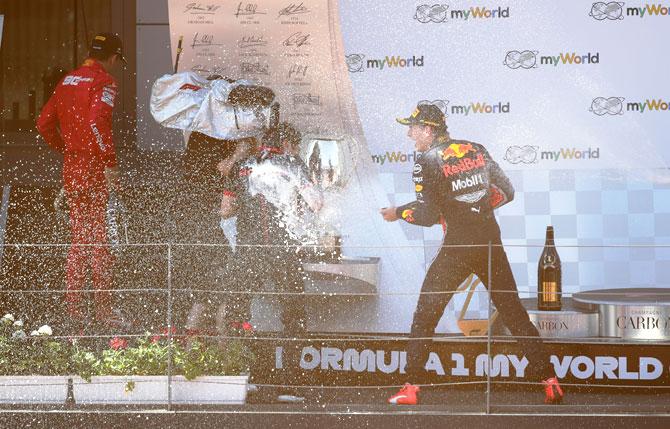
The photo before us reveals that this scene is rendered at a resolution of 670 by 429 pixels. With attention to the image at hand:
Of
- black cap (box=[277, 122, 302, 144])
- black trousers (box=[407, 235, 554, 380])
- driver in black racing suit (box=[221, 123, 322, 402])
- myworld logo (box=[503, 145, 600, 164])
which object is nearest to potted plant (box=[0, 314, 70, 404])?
driver in black racing suit (box=[221, 123, 322, 402])

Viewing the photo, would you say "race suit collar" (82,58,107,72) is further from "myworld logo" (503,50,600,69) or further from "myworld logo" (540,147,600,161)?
"myworld logo" (540,147,600,161)

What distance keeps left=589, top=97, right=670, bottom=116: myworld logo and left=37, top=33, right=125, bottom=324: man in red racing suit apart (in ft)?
6.81

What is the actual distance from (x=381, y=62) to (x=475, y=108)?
18.0 inches

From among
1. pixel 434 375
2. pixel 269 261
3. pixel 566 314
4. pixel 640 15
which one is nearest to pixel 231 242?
pixel 269 261

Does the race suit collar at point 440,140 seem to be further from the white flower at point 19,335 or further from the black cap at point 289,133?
the white flower at point 19,335

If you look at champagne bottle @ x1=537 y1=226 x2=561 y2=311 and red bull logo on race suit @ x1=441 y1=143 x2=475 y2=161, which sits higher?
red bull logo on race suit @ x1=441 y1=143 x2=475 y2=161

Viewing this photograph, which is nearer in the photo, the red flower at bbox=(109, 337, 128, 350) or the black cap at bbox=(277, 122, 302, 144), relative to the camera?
the red flower at bbox=(109, 337, 128, 350)

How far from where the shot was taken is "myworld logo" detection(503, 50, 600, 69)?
19.6ft

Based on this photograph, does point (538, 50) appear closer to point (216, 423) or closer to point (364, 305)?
point (364, 305)

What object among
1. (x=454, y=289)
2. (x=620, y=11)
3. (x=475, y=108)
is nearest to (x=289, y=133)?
(x=475, y=108)

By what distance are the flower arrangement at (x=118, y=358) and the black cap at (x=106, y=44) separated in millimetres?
1486

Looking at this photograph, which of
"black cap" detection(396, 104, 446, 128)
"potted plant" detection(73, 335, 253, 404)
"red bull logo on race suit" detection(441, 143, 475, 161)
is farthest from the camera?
"black cap" detection(396, 104, 446, 128)

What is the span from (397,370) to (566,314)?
2.31ft

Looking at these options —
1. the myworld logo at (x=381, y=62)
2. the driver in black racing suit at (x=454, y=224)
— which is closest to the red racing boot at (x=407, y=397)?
the driver in black racing suit at (x=454, y=224)
